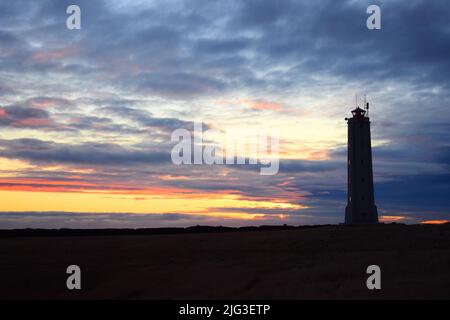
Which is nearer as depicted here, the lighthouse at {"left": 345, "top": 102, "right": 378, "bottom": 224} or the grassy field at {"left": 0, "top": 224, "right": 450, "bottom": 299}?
the grassy field at {"left": 0, "top": 224, "right": 450, "bottom": 299}

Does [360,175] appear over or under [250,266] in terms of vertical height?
over

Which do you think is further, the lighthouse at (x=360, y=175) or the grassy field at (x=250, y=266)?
the lighthouse at (x=360, y=175)

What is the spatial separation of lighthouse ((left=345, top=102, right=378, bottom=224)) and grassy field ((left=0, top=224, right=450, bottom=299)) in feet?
63.7

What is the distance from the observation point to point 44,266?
27.2 metres

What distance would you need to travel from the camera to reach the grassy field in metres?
18.2

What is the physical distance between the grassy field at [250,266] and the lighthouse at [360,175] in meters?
19.4

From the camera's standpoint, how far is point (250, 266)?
2317cm

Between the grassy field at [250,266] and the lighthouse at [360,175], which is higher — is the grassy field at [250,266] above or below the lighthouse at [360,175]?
below

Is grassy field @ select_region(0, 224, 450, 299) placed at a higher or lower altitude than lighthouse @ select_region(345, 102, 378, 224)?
lower

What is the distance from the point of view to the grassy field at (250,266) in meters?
18.2

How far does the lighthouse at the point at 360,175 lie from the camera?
176 feet

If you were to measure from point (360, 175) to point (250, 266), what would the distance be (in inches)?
1339
